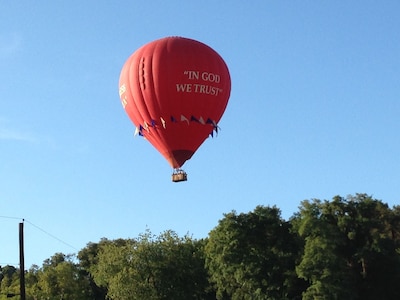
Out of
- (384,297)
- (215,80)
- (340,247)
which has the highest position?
(215,80)

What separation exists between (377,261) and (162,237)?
84.1 feet

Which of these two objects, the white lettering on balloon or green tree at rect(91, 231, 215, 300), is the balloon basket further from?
green tree at rect(91, 231, 215, 300)

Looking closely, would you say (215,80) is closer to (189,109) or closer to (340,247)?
(189,109)

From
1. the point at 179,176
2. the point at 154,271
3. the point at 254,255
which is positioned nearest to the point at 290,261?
the point at 254,255

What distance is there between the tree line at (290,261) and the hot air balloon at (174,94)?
86.0 feet

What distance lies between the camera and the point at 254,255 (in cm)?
6675

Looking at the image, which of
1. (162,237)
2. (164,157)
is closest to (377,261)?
(162,237)

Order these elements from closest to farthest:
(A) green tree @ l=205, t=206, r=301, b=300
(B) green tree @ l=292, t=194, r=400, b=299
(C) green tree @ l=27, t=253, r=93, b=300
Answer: (B) green tree @ l=292, t=194, r=400, b=299, (A) green tree @ l=205, t=206, r=301, b=300, (C) green tree @ l=27, t=253, r=93, b=300

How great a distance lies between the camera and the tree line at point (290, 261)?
205ft

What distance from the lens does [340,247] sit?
65.8 metres

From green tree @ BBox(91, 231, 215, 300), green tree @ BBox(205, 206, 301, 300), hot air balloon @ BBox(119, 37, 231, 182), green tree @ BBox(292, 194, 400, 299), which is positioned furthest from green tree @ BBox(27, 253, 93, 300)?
hot air balloon @ BBox(119, 37, 231, 182)

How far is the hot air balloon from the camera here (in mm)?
37844

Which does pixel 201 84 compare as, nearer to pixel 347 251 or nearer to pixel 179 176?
pixel 179 176

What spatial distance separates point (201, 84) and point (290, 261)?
31791mm
